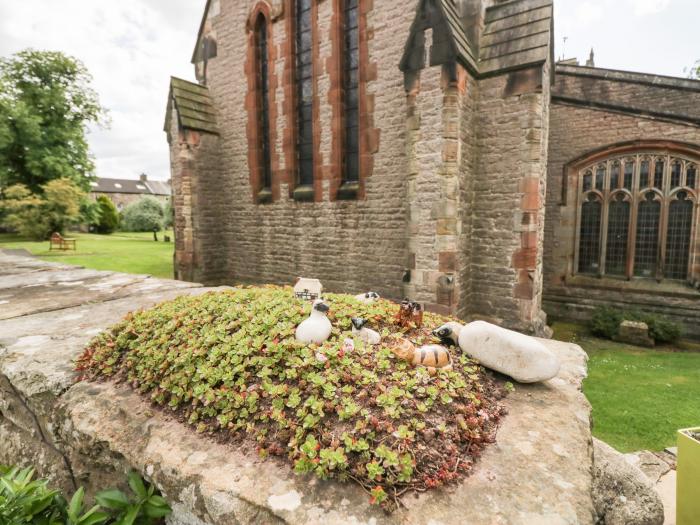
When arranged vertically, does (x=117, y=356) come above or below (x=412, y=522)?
above

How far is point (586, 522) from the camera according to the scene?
1.59 meters

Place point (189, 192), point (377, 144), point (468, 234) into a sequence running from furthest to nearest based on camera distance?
point (189, 192) < point (377, 144) < point (468, 234)

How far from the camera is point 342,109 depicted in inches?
359

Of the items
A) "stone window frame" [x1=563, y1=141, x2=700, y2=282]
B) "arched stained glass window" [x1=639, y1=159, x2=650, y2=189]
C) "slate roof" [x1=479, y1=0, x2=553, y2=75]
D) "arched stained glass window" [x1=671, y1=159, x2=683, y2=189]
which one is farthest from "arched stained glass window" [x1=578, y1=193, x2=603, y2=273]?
"slate roof" [x1=479, y1=0, x2=553, y2=75]

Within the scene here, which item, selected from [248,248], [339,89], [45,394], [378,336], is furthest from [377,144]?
[45,394]

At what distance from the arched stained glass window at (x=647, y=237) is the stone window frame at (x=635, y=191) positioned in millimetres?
103

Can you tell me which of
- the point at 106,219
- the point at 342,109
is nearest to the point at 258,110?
the point at 342,109

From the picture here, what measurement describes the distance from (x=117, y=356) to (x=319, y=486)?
207 cm

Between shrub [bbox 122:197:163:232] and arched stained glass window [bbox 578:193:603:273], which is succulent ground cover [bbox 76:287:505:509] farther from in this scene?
shrub [bbox 122:197:163:232]

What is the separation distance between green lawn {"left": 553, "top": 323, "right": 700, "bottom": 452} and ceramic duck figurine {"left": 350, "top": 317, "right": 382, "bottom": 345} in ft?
13.9

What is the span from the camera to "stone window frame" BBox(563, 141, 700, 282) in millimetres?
10773

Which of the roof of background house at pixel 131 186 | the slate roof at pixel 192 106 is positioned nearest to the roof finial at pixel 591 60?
the slate roof at pixel 192 106

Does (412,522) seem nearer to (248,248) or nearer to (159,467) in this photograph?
(159,467)

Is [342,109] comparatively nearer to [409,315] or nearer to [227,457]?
[409,315]
